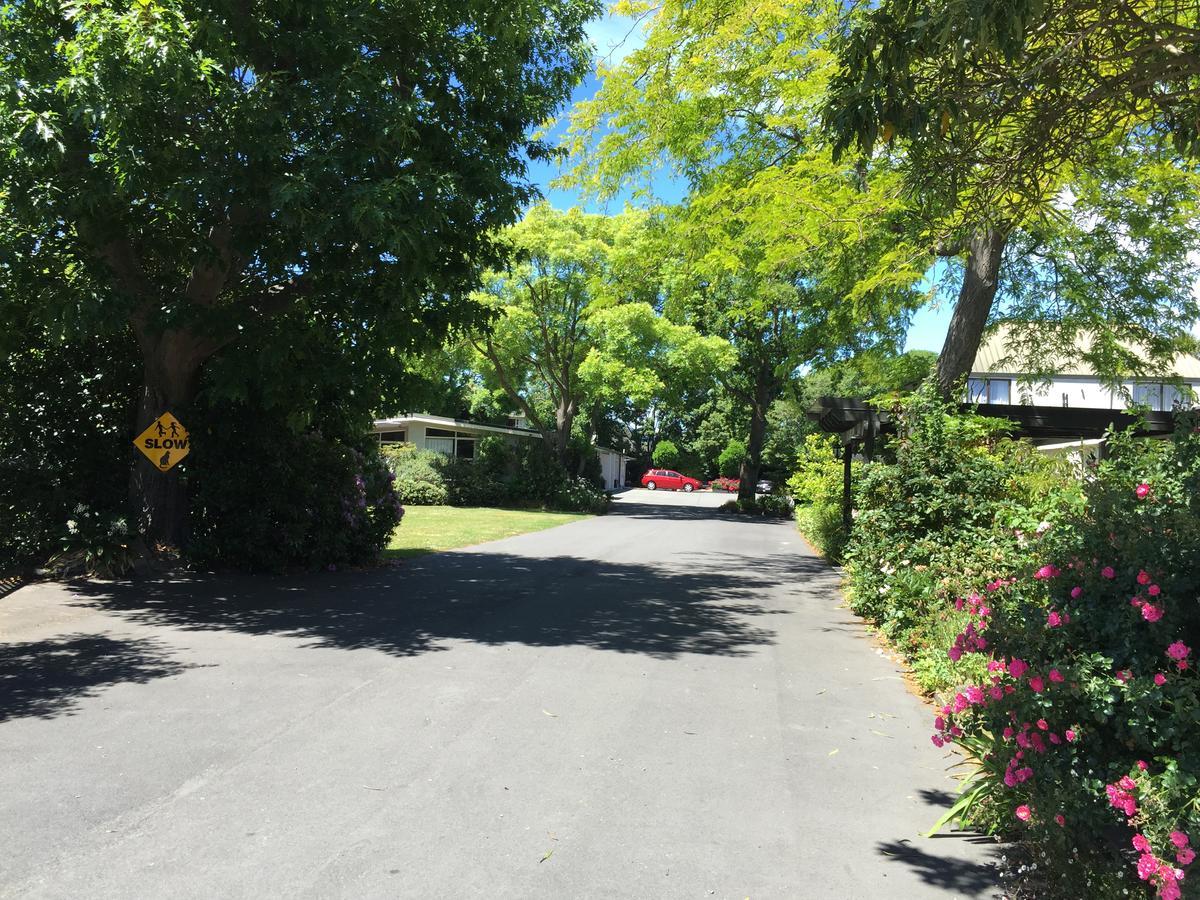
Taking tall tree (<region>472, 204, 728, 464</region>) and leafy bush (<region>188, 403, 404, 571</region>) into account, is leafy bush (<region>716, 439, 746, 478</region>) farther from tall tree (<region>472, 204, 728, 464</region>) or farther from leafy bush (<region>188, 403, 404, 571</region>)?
leafy bush (<region>188, 403, 404, 571</region>)

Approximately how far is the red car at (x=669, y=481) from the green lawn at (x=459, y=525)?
2941cm

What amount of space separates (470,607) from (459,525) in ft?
43.1

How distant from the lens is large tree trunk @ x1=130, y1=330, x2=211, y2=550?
37.6 ft

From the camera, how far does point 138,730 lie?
5223 millimetres

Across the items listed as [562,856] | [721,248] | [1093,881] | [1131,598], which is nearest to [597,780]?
[562,856]

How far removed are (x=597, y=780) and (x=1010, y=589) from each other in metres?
2.63

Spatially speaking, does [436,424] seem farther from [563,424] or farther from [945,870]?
[945,870]

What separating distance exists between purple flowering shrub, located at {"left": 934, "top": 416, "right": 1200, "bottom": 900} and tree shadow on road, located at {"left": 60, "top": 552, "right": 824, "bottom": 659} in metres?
4.31

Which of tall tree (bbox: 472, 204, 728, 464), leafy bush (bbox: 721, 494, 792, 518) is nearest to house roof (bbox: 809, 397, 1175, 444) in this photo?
tall tree (bbox: 472, 204, 728, 464)

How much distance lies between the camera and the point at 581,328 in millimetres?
32844

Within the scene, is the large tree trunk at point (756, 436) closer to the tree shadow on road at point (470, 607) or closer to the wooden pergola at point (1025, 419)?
the tree shadow on road at point (470, 607)

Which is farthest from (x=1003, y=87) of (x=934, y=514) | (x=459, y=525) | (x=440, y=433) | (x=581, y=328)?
Answer: (x=440, y=433)

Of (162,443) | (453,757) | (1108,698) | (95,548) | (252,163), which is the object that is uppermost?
(252,163)

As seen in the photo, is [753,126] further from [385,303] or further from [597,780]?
[597,780]
